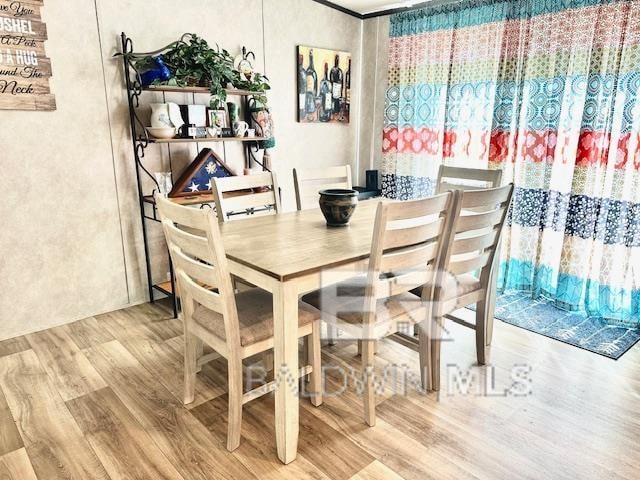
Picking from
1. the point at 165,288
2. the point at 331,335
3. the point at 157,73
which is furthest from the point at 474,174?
the point at 165,288

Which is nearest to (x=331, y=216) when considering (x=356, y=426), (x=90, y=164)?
(x=356, y=426)

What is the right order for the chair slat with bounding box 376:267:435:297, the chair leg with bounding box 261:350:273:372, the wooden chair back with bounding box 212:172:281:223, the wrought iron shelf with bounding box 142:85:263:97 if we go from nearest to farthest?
the chair slat with bounding box 376:267:435:297
the chair leg with bounding box 261:350:273:372
the wooden chair back with bounding box 212:172:281:223
the wrought iron shelf with bounding box 142:85:263:97

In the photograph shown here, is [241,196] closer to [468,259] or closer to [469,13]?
[468,259]

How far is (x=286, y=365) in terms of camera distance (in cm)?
163

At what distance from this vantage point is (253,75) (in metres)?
3.36

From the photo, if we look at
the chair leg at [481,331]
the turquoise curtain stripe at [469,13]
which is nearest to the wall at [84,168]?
the turquoise curtain stripe at [469,13]

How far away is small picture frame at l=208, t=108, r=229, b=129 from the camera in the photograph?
314 cm

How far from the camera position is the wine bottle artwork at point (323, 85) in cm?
377

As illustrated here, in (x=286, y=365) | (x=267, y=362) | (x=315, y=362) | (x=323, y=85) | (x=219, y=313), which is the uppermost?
(x=323, y=85)

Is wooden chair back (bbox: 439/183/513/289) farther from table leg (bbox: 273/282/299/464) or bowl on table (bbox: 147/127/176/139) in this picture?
bowl on table (bbox: 147/127/176/139)

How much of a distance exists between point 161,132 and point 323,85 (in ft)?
5.50

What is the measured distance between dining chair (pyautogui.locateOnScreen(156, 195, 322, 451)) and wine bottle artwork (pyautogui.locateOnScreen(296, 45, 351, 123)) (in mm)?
2302

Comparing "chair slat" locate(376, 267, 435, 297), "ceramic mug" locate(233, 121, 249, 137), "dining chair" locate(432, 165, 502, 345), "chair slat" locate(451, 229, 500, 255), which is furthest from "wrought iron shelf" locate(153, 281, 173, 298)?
"chair slat" locate(451, 229, 500, 255)

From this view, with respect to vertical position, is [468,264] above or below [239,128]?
below
